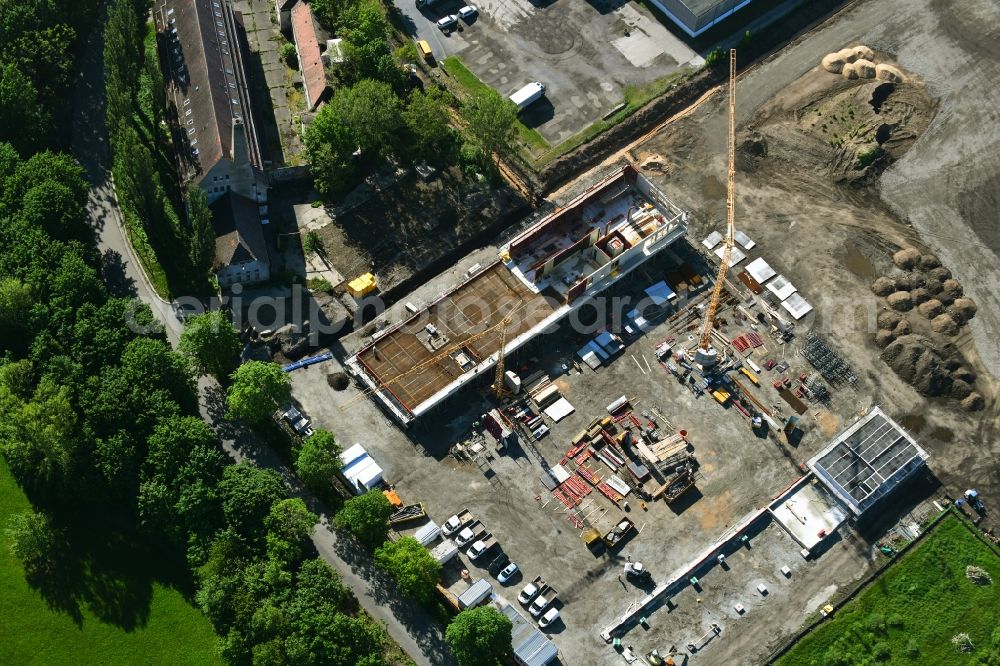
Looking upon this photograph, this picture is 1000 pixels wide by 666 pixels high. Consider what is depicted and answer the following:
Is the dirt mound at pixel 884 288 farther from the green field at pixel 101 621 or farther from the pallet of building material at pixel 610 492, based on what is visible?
the green field at pixel 101 621

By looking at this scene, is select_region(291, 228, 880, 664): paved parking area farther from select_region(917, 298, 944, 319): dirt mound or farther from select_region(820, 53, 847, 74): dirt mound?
select_region(820, 53, 847, 74): dirt mound

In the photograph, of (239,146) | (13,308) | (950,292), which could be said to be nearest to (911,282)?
(950,292)

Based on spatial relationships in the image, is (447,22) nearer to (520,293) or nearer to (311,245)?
(311,245)

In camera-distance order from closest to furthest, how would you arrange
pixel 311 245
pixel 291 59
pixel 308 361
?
pixel 308 361
pixel 311 245
pixel 291 59

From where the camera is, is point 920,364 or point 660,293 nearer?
point 920,364

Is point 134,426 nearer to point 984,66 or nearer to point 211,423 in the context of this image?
point 211,423

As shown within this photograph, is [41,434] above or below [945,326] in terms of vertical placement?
above
